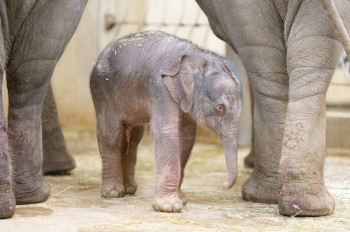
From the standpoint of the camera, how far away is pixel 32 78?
209 inches

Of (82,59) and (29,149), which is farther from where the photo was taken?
(82,59)

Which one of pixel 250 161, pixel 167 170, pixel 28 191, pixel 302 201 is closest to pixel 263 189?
pixel 302 201

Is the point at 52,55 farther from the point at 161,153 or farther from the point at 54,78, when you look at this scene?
the point at 54,78

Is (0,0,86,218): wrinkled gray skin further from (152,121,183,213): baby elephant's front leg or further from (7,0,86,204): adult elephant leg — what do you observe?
(152,121,183,213): baby elephant's front leg

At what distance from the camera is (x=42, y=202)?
18.0 feet

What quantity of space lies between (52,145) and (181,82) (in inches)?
68.5

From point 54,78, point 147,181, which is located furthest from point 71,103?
point 147,181

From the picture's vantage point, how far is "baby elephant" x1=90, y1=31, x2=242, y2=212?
511 centimetres

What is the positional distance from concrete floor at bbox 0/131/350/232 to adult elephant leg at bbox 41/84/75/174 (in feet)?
0.30

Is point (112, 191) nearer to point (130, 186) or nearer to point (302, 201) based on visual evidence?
point (130, 186)

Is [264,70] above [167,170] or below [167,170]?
above

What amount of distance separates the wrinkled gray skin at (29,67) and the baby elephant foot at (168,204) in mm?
685

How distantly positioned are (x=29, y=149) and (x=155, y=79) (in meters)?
0.79

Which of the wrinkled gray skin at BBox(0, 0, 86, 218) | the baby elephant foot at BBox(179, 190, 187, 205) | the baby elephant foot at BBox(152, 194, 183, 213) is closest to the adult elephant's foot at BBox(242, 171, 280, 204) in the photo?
the baby elephant foot at BBox(179, 190, 187, 205)
